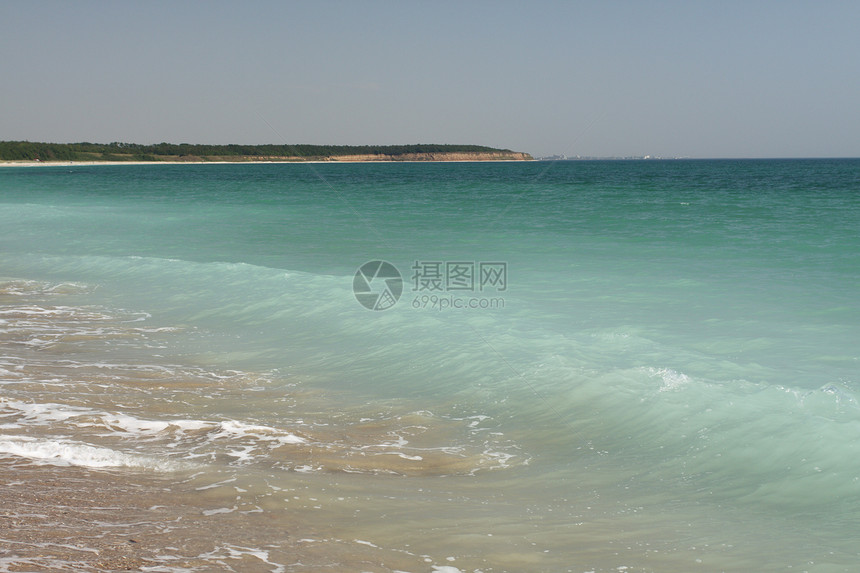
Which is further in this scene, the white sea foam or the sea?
the white sea foam

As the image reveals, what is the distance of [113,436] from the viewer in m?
5.79

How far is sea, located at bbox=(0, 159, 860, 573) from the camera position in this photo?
407 cm

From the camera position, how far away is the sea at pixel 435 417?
13.4ft

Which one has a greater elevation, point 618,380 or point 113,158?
point 113,158

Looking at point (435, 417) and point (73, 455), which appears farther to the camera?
point (435, 417)

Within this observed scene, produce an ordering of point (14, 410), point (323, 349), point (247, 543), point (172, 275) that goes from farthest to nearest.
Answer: point (172, 275) → point (323, 349) → point (14, 410) → point (247, 543)

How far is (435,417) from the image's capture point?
6.78 m

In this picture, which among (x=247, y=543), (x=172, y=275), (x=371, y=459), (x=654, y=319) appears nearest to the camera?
(x=247, y=543)

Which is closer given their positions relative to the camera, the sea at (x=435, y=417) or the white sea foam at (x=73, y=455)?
the sea at (x=435, y=417)

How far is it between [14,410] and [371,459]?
3.26 metres

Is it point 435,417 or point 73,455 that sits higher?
point 73,455

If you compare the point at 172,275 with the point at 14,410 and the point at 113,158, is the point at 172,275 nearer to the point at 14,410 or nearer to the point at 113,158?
the point at 14,410

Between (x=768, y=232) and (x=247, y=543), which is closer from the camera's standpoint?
(x=247, y=543)

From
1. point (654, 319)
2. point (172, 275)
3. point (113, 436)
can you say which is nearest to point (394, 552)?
point (113, 436)
